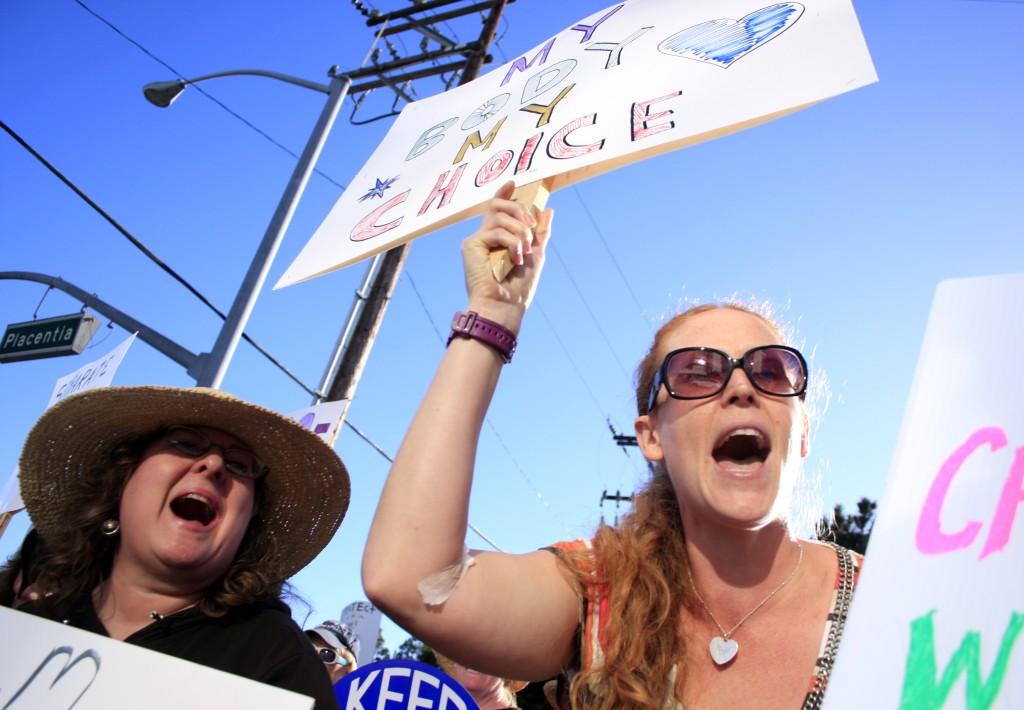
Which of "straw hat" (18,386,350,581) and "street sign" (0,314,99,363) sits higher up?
→ "street sign" (0,314,99,363)

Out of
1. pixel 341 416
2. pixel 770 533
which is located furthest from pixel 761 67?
pixel 341 416

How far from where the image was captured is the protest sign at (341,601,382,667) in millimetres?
7285

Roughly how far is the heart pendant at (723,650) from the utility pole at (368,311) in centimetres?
595

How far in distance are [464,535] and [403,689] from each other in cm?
230

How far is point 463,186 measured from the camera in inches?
79.3

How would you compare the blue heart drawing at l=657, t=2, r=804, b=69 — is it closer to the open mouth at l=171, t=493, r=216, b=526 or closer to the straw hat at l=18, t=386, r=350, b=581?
the straw hat at l=18, t=386, r=350, b=581

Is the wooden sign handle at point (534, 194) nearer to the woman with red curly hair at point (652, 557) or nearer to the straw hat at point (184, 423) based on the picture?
the woman with red curly hair at point (652, 557)

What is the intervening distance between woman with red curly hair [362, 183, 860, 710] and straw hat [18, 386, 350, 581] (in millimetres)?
944

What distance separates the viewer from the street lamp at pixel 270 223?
680cm

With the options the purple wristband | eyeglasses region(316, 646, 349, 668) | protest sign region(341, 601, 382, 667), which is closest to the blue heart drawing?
the purple wristband

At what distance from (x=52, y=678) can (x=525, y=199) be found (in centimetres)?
131

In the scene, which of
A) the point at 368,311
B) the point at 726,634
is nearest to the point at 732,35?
the point at 726,634

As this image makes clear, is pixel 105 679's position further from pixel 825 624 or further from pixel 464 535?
pixel 825 624

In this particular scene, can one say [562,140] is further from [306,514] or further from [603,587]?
[306,514]
